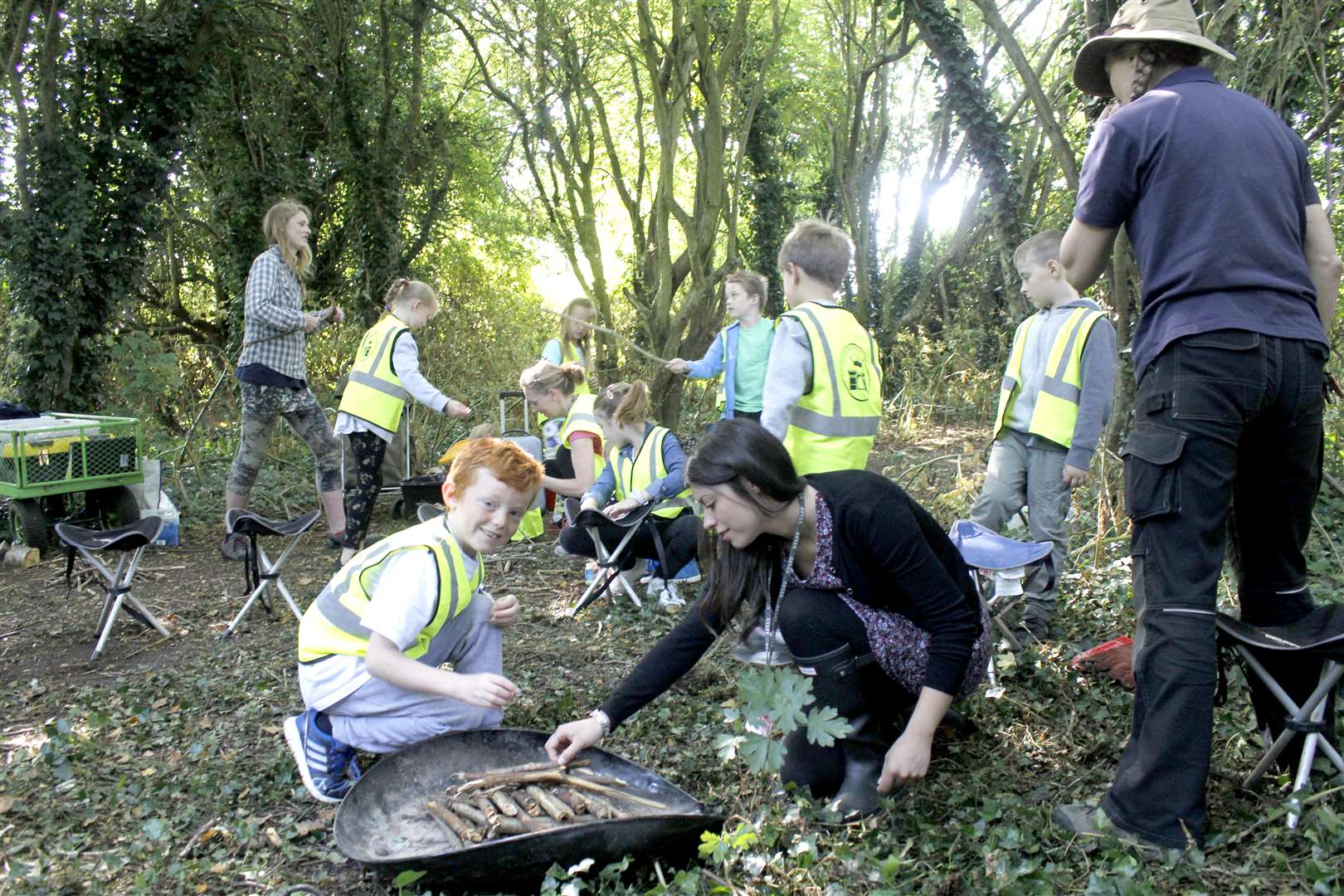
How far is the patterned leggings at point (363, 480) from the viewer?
580 cm

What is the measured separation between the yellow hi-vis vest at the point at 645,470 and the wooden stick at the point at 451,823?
8.39ft

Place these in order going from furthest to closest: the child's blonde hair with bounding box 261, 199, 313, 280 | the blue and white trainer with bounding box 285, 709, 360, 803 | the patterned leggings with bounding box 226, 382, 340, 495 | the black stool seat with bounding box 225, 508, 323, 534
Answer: the patterned leggings with bounding box 226, 382, 340, 495 < the child's blonde hair with bounding box 261, 199, 313, 280 < the black stool seat with bounding box 225, 508, 323, 534 < the blue and white trainer with bounding box 285, 709, 360, 803

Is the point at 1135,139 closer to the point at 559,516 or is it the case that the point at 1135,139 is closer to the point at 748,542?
the point at 748,542

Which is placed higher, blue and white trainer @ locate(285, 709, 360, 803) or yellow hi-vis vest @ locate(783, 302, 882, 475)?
yellow hi-vis vest @ locate(783, 302, 882, 475)

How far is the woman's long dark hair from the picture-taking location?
2410 mm

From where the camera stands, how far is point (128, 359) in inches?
320

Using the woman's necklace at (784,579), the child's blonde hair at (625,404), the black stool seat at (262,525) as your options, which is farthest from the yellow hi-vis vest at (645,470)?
the woman's necklace at (784,579)

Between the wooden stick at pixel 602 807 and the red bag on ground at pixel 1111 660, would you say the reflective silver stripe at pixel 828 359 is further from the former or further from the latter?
the wooden stick at pixel 602 807

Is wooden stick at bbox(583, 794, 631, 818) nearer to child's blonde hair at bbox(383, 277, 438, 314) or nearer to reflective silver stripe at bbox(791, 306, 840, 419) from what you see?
reflective silver stripe at bbox(791, 306, 840, 419)

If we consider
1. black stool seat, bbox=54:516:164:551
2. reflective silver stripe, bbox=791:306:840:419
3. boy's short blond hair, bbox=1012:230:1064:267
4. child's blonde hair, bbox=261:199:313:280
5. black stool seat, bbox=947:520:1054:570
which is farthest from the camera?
child's blonde hair, bbox=261:199:313:280

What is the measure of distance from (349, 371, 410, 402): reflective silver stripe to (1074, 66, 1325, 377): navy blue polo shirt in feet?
13.8

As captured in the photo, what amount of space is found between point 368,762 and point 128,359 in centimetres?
609

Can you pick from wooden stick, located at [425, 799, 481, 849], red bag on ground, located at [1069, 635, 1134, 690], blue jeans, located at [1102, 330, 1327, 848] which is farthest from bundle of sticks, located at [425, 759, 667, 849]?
red bag on ground, located at [1069, 635, 1134, 690]

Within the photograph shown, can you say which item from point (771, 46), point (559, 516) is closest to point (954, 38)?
point (771, 46)
